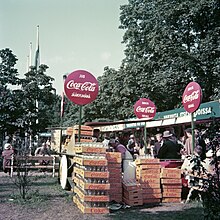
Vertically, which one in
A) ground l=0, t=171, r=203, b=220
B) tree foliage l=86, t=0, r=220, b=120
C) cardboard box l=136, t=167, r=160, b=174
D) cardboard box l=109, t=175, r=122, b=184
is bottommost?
ground l=0, t=171, r=203, b=220

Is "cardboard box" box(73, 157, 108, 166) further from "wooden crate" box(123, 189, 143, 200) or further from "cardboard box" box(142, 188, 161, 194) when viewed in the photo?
"cardboard box" box(142, 188, 161, 194)

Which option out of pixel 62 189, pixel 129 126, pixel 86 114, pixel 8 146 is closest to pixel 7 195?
pixel 62 189

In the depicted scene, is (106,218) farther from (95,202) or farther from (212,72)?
(212,72)

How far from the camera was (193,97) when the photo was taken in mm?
8969

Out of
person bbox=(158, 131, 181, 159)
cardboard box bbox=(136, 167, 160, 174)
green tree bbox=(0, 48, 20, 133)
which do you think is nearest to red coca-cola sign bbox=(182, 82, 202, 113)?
person bbox=(158, 131, 181, 159)

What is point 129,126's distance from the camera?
24.0m

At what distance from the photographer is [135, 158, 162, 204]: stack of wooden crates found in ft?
28.2

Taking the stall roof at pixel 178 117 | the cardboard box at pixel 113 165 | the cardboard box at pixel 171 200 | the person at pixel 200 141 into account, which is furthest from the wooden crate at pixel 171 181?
the stall roof at pixel 178 117

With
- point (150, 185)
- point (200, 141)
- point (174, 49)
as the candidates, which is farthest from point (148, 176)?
point (174, 49)

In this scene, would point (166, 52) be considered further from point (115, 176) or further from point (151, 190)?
point (115, 176)

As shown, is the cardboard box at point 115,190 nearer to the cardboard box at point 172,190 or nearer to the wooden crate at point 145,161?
the wooden crate at point 145,161

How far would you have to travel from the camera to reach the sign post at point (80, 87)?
9.62 meters

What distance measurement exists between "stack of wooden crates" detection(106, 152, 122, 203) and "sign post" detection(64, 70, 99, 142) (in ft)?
6.50

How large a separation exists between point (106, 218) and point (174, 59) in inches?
739
